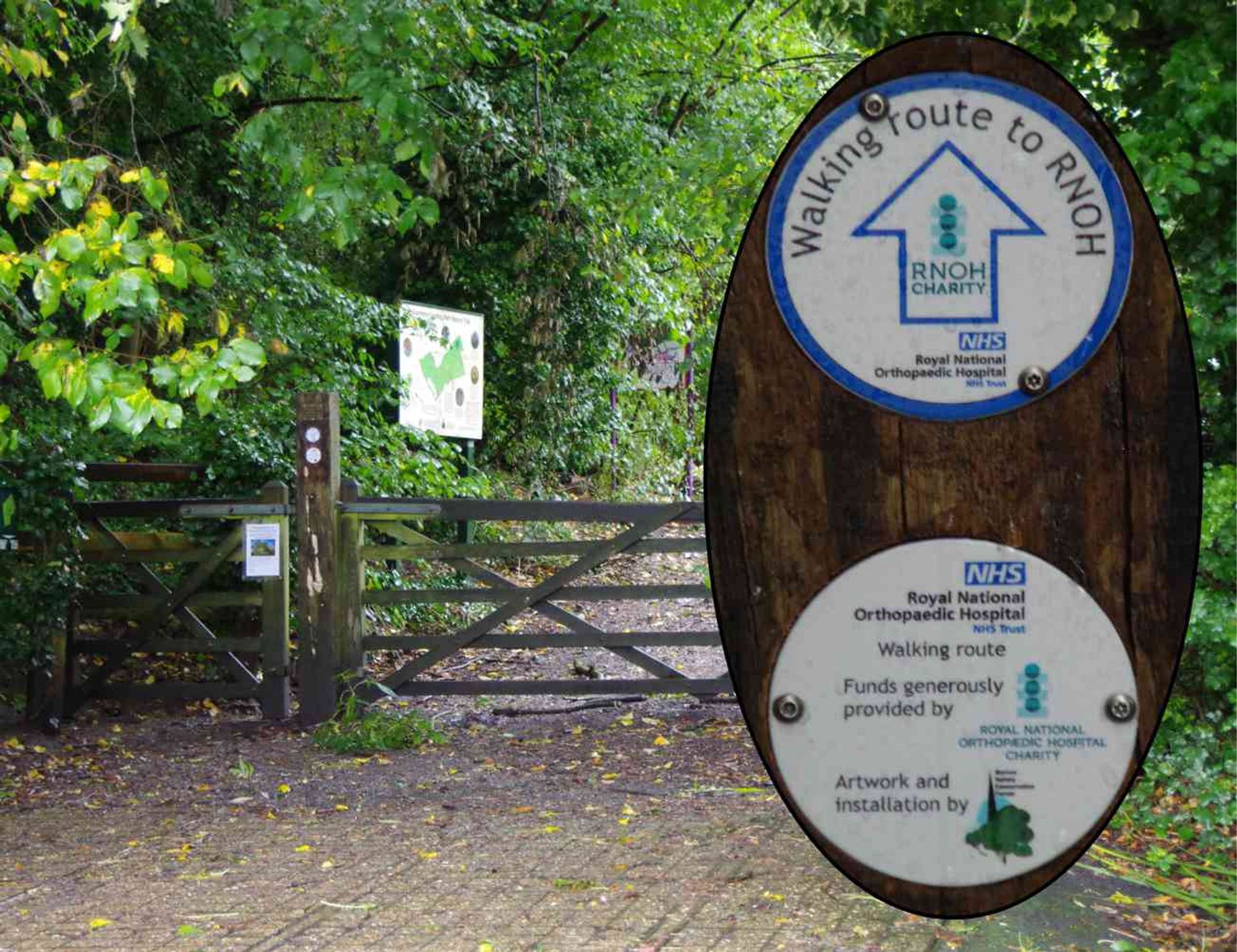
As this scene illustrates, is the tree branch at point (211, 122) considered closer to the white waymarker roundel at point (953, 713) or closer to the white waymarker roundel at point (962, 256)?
the white waymarker roundel at point (962, 256)

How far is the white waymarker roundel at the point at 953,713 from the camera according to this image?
149cm

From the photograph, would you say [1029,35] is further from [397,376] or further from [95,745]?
[397,376]

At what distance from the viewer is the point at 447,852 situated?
20.3 feet

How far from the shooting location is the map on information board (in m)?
13.8

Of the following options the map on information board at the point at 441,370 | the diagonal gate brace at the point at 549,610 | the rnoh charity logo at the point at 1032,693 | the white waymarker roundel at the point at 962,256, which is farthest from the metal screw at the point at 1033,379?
the map on information board at the point at 441,370

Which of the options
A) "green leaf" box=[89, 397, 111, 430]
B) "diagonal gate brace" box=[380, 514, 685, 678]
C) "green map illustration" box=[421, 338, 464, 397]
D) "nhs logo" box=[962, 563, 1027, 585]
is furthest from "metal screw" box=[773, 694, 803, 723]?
"green map illustration" box=[421, 338, 464, 397]

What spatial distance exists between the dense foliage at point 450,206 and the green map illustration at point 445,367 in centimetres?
61

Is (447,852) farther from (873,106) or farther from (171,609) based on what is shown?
(873,106)

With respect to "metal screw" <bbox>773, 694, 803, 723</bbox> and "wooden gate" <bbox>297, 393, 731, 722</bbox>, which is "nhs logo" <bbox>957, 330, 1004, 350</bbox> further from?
"wooden gate" <bbox>297, 393, 731, 722</bbox>

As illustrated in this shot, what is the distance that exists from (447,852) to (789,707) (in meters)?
4.94

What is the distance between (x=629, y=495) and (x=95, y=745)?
12495 mm

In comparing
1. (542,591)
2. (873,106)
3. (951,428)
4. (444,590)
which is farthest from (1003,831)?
(444,590)

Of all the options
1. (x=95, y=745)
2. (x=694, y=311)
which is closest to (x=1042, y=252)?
(x=95, y=745)

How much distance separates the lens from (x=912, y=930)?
4.82 meters
